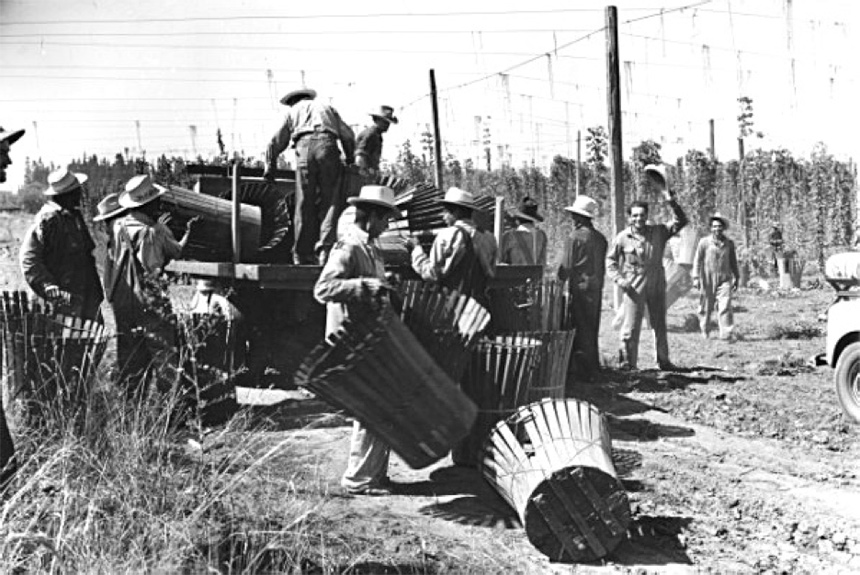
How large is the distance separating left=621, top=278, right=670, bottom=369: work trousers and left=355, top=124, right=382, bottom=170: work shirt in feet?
11.8

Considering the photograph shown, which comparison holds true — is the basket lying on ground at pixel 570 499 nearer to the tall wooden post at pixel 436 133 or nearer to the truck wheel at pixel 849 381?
the truck wheel at pixel 849 381

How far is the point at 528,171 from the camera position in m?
39.2

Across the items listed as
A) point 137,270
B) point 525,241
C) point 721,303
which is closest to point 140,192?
point 137,270

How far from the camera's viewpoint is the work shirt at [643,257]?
10.6m

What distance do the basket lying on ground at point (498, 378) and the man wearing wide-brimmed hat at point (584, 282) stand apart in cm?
398

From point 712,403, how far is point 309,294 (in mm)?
4034

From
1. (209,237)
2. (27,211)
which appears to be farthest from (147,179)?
(27,211)

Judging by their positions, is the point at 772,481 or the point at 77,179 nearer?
the point at 772,481

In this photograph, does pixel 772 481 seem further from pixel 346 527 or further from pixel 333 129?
pixel 333 129

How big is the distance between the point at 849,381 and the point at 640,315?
2.99 m

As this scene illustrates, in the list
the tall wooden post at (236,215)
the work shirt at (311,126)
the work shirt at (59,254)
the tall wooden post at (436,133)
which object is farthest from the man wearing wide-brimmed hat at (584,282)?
the tall wooden post at (436,133)

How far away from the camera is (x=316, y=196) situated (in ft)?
26.8

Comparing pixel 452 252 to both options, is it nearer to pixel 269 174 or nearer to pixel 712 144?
pixel 269 174

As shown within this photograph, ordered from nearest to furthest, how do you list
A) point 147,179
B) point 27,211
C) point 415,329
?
1. point 415,329
2. point 147,179
3. point 27,211
